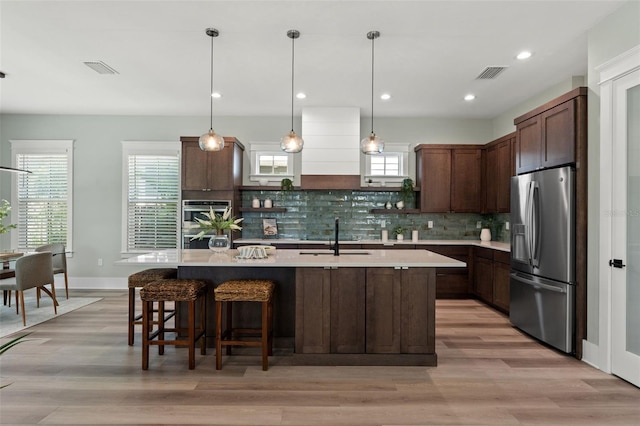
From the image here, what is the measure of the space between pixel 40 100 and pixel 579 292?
7.47 m

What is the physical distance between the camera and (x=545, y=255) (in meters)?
3.69

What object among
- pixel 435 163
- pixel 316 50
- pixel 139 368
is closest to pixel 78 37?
pixel 316 50

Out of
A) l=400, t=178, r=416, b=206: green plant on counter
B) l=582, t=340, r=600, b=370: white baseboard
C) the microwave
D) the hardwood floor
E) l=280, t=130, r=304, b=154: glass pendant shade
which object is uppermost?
l=280, t=130, r=304, b=154: glass pendant shade

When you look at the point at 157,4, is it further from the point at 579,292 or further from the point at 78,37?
the point at 579,292

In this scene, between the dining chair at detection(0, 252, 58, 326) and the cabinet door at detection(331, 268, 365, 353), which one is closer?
the cabinet door at detection(331, 268, 365, 353)

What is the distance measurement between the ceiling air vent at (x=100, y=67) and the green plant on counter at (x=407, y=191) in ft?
14.6

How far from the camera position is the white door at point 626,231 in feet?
9.40

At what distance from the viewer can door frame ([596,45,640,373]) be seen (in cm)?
306

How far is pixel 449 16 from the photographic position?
3248mm

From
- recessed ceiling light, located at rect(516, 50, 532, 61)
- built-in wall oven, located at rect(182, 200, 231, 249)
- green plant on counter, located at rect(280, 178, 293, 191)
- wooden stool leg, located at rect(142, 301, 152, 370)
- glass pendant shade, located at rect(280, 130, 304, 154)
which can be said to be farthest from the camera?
green plant on counter, located at rect(280, 178, 293, 191)

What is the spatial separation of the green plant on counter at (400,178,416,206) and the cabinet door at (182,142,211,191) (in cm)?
323

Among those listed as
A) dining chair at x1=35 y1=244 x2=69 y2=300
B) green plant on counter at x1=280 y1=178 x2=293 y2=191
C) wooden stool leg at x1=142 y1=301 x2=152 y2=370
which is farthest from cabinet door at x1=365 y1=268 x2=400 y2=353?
dining chair at x1=35 y1=244 x2=69 y2=300

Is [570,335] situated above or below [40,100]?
below

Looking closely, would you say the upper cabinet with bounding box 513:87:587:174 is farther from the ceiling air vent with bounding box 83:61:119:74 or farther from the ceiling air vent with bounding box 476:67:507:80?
the ceiling air vent with bounding box 83:61:119:74
